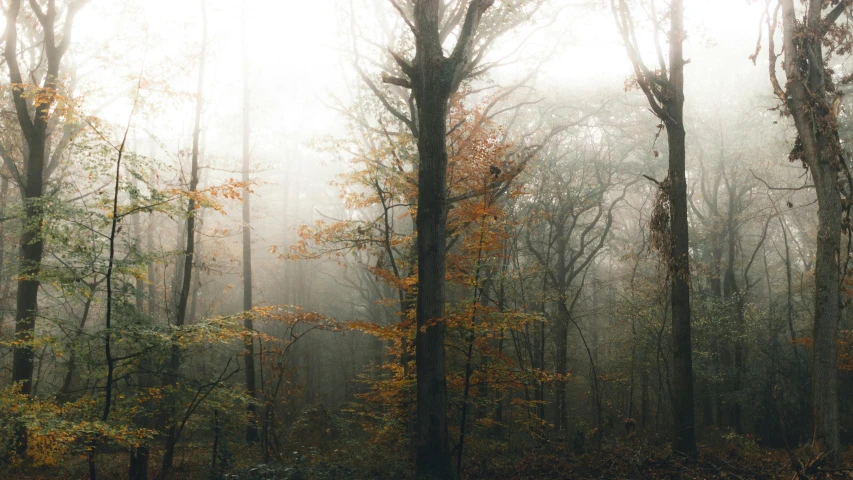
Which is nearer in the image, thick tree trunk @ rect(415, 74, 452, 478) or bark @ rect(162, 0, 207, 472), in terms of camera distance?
thick tree trunk @ rect(415, 74, 452, 478)

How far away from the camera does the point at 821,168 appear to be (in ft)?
20.9

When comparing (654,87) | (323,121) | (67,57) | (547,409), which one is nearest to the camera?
(654,87)

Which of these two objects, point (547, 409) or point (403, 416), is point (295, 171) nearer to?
point (547, 409)

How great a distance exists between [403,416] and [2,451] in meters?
8.35

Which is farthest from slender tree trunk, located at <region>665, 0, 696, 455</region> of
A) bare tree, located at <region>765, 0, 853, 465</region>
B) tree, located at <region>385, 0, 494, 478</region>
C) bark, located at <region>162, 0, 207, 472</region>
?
bark, located at <region>162, 0, 207, 472</region>

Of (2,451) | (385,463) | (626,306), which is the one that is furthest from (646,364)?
(2,451)

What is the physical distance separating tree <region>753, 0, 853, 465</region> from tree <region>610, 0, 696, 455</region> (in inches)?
75.8

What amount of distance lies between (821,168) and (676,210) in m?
2.39

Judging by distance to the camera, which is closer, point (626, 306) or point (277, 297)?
point (626, 306)

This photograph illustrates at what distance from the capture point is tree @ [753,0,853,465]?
6.16 meters

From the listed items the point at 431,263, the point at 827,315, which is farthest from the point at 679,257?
the point at 431,263

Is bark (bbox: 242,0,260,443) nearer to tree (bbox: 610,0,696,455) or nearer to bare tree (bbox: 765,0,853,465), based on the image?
tree (bbox: 610,0,696,455)

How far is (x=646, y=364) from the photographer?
57.4 ft

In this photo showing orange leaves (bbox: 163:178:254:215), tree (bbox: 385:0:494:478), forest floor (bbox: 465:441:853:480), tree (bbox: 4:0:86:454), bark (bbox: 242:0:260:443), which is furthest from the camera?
bark (bbox: 242:0:260:443)
